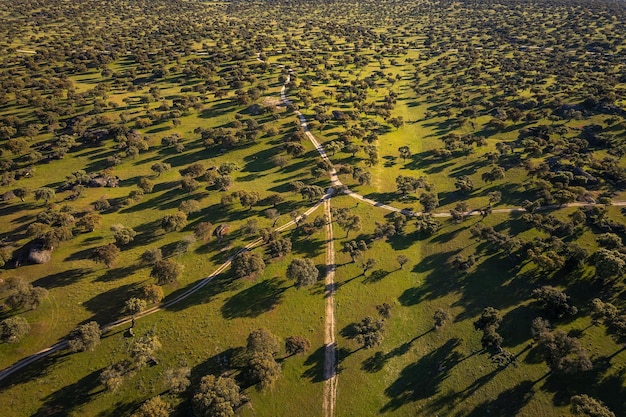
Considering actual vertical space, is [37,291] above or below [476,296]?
above

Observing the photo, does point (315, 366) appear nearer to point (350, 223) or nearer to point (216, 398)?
point (216, 398)

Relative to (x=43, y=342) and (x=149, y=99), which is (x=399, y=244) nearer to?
(x=43, y=342)

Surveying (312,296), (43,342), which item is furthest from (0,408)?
(312,296)

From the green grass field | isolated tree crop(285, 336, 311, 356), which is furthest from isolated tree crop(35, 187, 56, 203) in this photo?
isolated tree crop(285, 336, 311, 356)

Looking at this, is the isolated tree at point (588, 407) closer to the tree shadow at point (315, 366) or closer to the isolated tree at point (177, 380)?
the tree shadow at point (315, 366)

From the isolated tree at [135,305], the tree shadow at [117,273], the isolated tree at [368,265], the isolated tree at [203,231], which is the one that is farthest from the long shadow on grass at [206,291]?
the isolated tree at [368,265]

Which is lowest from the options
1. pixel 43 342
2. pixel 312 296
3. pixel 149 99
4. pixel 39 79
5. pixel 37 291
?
pixel 312 296
